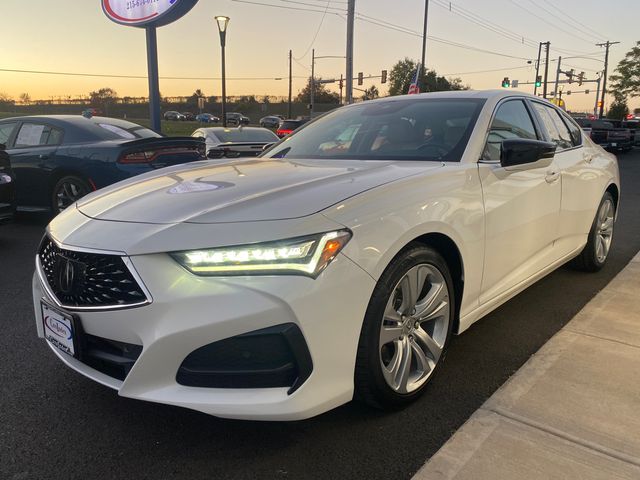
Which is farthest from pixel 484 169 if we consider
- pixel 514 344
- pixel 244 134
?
pixel 244 134

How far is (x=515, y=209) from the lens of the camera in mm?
3211

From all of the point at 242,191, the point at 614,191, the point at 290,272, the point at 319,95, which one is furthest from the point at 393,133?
the point at 319,95

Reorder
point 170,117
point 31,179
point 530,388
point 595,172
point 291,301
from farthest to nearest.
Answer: point 170,117 < point 31,179 < point 595,172 < point 530,388 < point 291,301

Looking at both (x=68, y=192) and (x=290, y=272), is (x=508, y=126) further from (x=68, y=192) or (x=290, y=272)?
(x=68, y=192)

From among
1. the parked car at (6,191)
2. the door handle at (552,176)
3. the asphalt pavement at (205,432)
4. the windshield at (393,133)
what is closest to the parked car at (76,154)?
the parked car at (6,191)

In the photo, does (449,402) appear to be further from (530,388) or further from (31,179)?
(31,179)

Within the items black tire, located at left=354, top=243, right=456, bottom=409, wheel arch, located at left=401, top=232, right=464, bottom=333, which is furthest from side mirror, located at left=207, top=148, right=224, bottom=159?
black tire, located at left=354, top=243, right=456, bottom=409

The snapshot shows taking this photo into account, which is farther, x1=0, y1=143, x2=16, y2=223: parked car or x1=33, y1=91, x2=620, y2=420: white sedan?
x1=0, y1=143, x2=16, y2=223: parked car

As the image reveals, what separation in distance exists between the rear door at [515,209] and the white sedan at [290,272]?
2 centimetres

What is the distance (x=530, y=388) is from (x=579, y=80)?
64872 mm

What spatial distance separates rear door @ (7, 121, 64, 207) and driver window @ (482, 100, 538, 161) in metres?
5.87

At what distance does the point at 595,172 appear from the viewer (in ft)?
14.7

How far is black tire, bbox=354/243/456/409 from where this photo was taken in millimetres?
2260

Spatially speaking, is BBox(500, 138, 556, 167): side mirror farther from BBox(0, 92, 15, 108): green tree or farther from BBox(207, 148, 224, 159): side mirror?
BBox(0, 92, 15, 108): green tree
